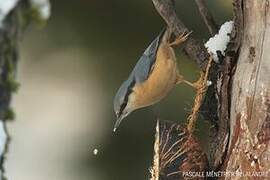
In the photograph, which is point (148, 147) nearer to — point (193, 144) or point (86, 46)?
point (86, 46)

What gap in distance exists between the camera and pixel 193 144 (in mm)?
1741

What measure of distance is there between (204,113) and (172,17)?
0.34 metres

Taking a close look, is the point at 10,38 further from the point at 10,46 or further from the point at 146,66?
the point at 146,66

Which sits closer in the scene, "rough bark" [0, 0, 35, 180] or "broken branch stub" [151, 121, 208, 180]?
"rough bark" [0, 0, 35, 180]

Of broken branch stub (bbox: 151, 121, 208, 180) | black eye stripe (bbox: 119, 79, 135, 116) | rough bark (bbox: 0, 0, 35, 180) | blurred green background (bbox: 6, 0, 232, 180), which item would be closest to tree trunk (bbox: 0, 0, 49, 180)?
rough bark (bbox: 0, 0, 35, 180)

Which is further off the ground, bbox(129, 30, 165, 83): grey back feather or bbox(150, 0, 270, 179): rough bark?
bbox(129, 30, 165, 83): grey back feather

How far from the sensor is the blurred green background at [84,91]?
2691 millimetres

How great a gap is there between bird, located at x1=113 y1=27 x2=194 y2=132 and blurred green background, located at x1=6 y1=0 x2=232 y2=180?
69 cm

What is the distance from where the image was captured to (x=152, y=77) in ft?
6.23

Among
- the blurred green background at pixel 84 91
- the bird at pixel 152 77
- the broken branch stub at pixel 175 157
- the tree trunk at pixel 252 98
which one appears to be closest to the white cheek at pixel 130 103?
the bird at pixel 152 77

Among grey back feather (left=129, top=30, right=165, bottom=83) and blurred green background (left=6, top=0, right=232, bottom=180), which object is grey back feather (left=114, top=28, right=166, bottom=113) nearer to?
grey back feather (left=129, top=30, right=165, bottom=83)

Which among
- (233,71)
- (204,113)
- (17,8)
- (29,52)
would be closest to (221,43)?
(233,71)

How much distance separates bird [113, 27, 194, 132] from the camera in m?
1.90

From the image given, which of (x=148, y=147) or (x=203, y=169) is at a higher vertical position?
(x=148, y=147)
